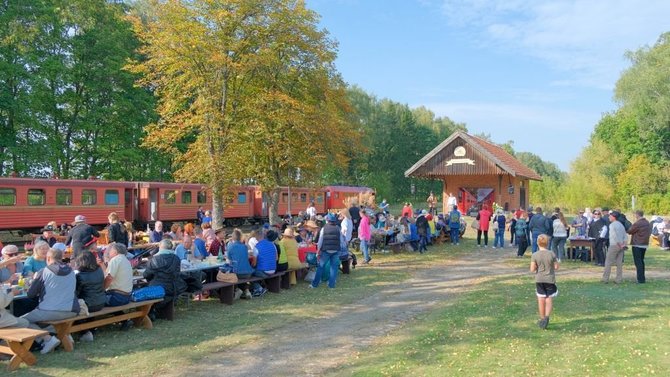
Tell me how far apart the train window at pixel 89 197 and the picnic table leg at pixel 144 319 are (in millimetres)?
16922

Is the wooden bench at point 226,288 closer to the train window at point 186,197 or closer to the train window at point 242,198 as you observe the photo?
the train window at point 186,197

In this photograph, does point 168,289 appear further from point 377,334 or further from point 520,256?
point 520,256

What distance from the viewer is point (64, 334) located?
7.10 metres

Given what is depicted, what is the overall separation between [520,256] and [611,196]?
107ft

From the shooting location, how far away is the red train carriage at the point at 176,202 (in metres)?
26.7

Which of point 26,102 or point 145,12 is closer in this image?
point 26,102

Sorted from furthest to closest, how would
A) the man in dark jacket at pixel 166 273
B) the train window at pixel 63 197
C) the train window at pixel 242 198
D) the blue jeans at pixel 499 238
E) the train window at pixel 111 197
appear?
the train window at pixel 242 198
the train window at pixel 111 197
the train window at pixel 63 197
the blue jeans at pixel 499 238
the man in dark jacket at pixel 166 273

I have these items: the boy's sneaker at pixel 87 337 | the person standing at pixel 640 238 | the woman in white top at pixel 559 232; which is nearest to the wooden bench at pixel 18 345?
the boy's sneaker at pixel 87 337

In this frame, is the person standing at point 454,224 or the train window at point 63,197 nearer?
the person standing at point 454,224

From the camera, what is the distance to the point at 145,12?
40.5 meters

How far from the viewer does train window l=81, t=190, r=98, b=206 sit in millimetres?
23578

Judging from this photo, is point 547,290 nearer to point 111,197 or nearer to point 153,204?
point 111,197

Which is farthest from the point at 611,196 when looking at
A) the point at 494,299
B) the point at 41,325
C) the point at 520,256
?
the point at 41,325

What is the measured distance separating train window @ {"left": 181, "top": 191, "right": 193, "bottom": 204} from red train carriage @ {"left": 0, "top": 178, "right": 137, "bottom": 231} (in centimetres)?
261
